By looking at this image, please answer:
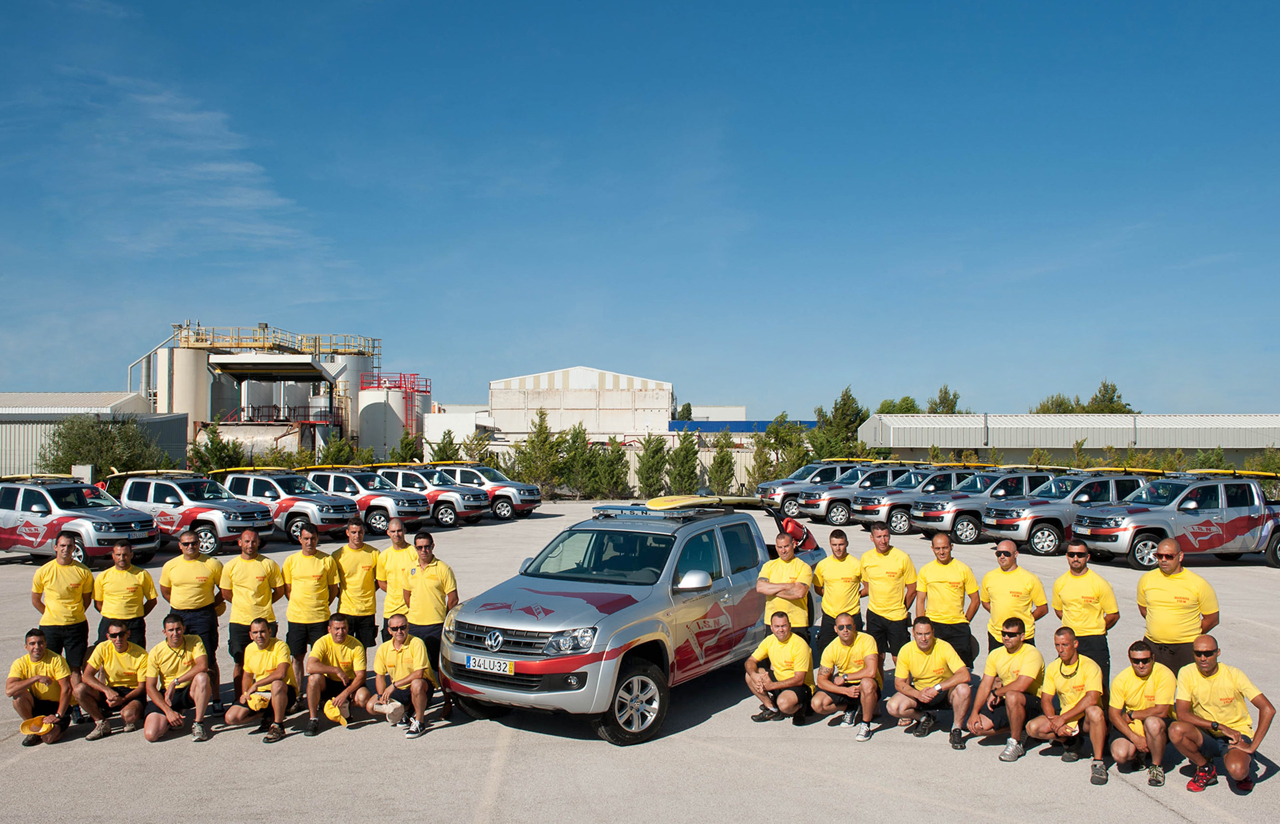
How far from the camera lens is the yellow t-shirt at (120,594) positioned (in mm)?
7113

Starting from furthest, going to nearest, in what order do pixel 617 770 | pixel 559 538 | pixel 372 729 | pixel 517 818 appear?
pixel 559 538 < pixel 372 729 < pixel 617 770 < pixel 517 818

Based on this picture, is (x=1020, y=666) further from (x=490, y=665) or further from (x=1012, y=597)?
(x=490, y=665)

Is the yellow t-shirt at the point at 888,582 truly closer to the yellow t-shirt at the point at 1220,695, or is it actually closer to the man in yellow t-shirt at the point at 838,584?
the man in yellow t-shirt at the point at 838,584

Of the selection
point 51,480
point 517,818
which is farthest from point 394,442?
point 517,818

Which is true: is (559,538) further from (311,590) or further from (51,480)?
(51,480)

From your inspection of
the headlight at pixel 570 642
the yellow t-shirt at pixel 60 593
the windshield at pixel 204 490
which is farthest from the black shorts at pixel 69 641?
the windshield at pixel 204 490

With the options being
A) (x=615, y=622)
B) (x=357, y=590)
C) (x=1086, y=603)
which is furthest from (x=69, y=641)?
(x=1086, y=603)

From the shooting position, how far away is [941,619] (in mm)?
7215

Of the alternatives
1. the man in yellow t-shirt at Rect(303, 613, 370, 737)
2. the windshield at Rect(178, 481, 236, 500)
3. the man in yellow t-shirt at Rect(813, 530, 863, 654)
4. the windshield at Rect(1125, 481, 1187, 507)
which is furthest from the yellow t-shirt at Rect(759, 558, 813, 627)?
the windshield at Rect(178, 481, 236, 500)

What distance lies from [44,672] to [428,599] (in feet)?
9.47

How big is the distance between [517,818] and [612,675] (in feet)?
4.21

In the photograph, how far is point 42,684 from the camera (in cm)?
652

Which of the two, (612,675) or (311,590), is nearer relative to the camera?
(612,675)

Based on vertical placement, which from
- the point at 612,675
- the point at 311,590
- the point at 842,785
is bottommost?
the point at 842,785
